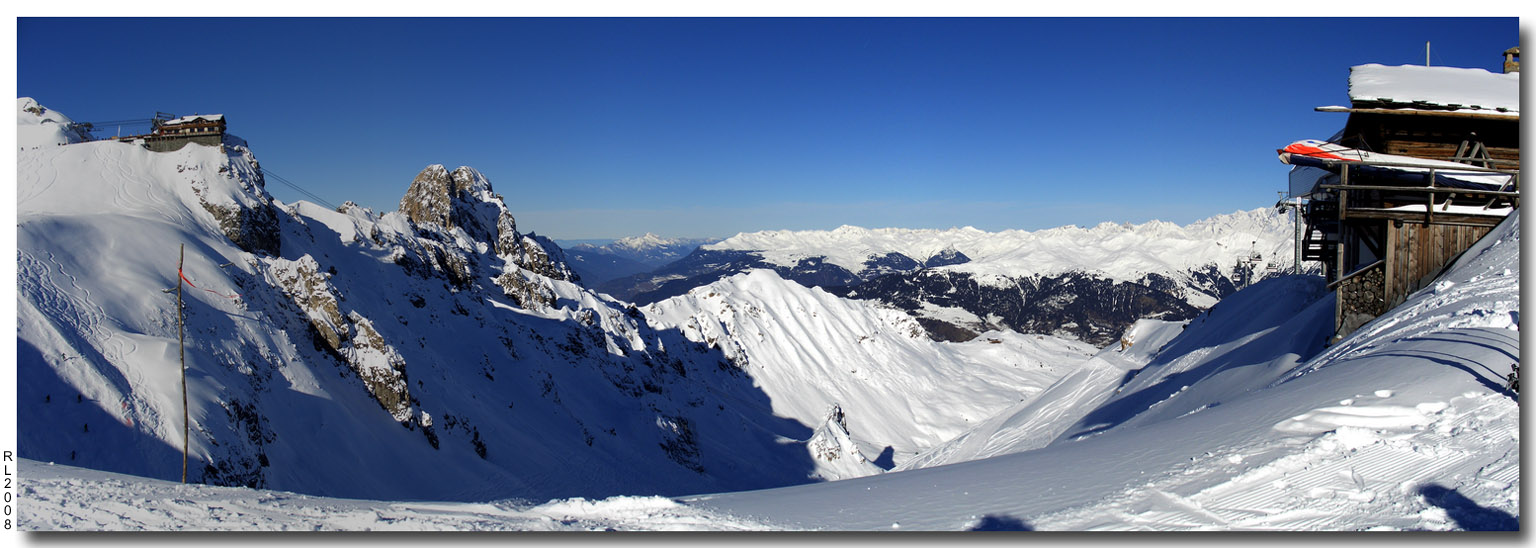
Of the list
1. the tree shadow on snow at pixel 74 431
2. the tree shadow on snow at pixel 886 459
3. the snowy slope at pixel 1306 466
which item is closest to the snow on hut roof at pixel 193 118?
the tree shadow on snow at pixel 74 431

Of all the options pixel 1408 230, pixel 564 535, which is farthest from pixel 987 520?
pixel 1408 230

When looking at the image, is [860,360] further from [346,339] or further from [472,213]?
[346,339]

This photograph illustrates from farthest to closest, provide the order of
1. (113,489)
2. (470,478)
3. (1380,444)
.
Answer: (470,478), (113,489), (1380,444)

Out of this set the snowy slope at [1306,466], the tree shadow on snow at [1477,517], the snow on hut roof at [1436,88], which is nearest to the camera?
the tree shadow on snow at [1477,517]

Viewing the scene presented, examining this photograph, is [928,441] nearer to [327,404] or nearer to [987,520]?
[327,404]

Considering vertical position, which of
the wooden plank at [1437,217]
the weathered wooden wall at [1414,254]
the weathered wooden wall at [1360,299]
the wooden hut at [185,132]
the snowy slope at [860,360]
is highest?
the wooden hut at [185,132]

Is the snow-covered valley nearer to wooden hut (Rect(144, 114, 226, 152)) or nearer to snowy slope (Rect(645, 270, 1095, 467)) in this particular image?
wooden hut (Rect(144, 114, 226, 152))

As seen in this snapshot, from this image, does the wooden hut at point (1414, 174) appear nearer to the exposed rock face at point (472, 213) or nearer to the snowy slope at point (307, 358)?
the snowy slope at point (307, 358)

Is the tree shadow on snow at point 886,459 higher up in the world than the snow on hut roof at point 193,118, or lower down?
lower down
